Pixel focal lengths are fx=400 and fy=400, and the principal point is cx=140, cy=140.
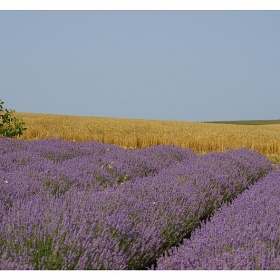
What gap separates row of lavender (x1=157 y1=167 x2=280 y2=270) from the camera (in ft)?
7.44

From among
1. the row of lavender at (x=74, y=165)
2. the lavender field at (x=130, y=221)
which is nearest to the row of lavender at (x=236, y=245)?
the lavender field at (x=130, y=221)

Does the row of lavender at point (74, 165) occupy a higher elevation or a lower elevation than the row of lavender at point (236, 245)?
higher

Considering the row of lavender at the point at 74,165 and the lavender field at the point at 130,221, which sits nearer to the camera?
the lavender field at the point at 130,221

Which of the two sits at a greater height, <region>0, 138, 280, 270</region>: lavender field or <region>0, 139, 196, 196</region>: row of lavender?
<region>0, 139, 196, 196</region>: row of lavender

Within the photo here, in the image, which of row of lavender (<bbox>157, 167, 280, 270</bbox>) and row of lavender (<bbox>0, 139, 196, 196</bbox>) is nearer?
row of lavender (<bbox>157, 167, 280, 270</bbox>)

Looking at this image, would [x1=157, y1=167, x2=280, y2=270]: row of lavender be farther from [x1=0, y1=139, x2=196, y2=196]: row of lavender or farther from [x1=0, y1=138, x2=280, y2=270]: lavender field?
[x1=0, y1=139, x2=196, y2=196]: row of lavender

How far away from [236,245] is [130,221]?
31.4 inches

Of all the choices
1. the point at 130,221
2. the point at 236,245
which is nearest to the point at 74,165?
the point at 130,221

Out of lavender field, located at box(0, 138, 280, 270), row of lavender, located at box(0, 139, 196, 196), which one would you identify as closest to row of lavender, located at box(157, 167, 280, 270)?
lavender field, located at box(0, 138, 280, 270)

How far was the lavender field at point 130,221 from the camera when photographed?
2328 mm

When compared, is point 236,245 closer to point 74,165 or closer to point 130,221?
point 130,221

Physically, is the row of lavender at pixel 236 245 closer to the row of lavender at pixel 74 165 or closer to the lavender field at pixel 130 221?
the lavender field at pixel 130 221

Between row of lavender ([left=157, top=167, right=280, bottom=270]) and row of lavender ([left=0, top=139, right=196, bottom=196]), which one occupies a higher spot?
row of lavender ([left=0, top=139, right=196, bottom=196])

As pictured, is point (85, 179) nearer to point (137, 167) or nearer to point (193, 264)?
point (137, 167)
